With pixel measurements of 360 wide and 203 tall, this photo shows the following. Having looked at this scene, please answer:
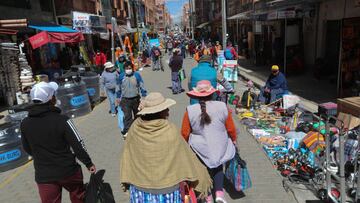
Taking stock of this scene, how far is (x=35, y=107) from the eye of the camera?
350cm

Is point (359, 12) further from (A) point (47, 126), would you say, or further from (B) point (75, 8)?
(B) point (75, 8)

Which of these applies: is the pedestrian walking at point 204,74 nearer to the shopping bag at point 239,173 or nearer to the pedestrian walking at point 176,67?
the shopping bag at point 239,173

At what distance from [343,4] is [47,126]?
12.2m

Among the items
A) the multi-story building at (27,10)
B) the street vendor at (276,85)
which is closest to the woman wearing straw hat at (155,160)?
the street vendor at (276,85)

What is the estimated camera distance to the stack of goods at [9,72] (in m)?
12.4

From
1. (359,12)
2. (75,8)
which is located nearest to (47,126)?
(359,12)

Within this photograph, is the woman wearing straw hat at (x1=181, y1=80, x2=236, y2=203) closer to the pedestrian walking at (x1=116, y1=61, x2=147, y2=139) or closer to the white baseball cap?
the white baseball cap

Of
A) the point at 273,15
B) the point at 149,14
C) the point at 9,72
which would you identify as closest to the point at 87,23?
the point at 9,72

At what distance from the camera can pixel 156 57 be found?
2298 cm

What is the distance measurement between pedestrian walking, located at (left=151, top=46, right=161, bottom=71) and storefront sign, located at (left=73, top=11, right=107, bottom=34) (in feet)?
13.7

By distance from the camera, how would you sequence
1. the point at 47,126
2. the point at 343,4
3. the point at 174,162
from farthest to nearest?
the point at 343,4 < the point at 47,126 < the point at 174,162

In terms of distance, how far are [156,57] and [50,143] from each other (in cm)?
1975

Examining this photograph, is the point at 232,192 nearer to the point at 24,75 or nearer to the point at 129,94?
the point at 129,94

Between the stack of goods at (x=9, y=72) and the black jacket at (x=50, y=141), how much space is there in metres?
9.89
